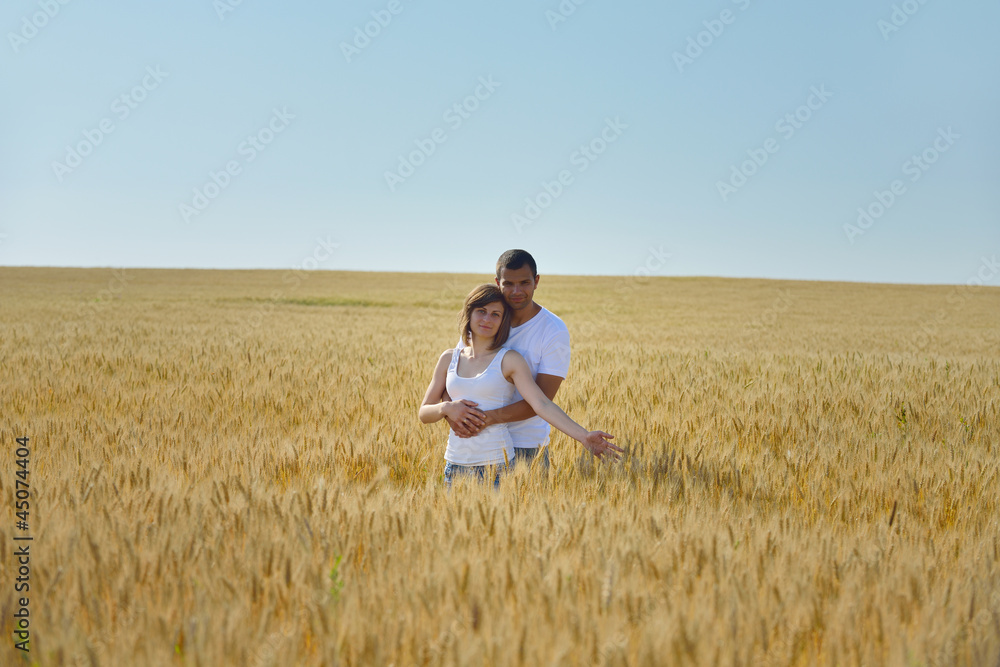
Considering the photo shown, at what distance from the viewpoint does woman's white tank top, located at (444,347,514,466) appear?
148 inches

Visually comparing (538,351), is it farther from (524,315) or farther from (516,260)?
(516,260)

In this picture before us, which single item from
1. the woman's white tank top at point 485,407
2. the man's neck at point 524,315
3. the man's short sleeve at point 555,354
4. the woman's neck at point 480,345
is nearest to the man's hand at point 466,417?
the woman's white tank top at point 485,407

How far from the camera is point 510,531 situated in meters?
2.36

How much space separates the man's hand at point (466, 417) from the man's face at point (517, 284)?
0.62 metres

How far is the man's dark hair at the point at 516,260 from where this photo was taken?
383cm

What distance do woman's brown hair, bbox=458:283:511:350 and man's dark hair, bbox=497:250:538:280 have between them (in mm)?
146

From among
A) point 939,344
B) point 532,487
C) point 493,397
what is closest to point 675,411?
point 493,397

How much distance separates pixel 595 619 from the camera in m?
1.75

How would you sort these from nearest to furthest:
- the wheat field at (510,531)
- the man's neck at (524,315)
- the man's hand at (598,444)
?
the wheat field at (510,531)
the man's hand at (598,444)
the man's neck at (524,315)

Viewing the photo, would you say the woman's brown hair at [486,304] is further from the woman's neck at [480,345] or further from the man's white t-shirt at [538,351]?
the man's white t-shirt at [538,351]

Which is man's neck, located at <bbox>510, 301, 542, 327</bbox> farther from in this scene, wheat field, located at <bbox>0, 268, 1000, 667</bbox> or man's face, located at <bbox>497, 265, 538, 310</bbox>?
wheat field, located at <bbox>0, 268, 1000, 667</bbox>

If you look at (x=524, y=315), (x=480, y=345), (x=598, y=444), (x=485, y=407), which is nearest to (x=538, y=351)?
(x=524, y=315)

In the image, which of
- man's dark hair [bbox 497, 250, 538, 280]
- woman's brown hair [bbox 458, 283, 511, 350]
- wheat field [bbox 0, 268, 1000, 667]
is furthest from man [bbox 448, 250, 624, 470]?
wheat field [bbox 0, 268, 1000, 667]

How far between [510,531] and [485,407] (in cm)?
152
